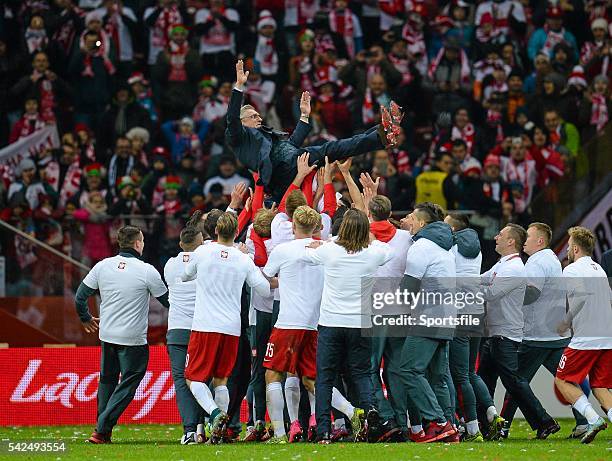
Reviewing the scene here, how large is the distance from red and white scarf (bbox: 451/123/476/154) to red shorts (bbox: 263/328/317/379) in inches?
364

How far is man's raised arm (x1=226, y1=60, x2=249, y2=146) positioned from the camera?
14.0m

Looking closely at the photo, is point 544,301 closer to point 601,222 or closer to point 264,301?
point 264,301

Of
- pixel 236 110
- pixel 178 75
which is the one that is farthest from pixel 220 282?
pixel 178 75

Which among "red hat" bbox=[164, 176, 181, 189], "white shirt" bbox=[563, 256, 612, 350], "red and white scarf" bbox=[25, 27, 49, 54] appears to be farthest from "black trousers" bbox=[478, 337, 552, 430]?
"red and white scarf" bbox=[25, 27, 49, 54]

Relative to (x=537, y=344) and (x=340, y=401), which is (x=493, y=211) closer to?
(x=537, y=344)

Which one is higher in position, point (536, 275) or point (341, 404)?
point (536, 275)

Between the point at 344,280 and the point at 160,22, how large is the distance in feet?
41.0

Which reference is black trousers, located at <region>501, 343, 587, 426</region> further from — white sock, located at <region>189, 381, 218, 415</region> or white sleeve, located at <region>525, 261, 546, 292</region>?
white sock, located at <region>189, 381, 218, 415</region>

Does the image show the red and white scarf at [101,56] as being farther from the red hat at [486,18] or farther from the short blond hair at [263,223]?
the short blond hair at [263,223]

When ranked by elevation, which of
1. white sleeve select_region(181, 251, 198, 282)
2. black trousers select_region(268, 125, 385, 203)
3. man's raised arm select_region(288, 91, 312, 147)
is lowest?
white sleeve select_region(181, 251, 198, 282)

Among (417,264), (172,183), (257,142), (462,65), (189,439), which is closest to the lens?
(417,264)

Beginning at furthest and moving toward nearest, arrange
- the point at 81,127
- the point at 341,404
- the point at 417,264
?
the point at 81,127 < the point at 341,404 < the point at 417,264

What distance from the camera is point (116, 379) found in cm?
1391

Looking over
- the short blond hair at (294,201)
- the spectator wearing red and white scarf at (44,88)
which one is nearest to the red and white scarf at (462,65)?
the spectator wearing red and white scarf at (44,88)
